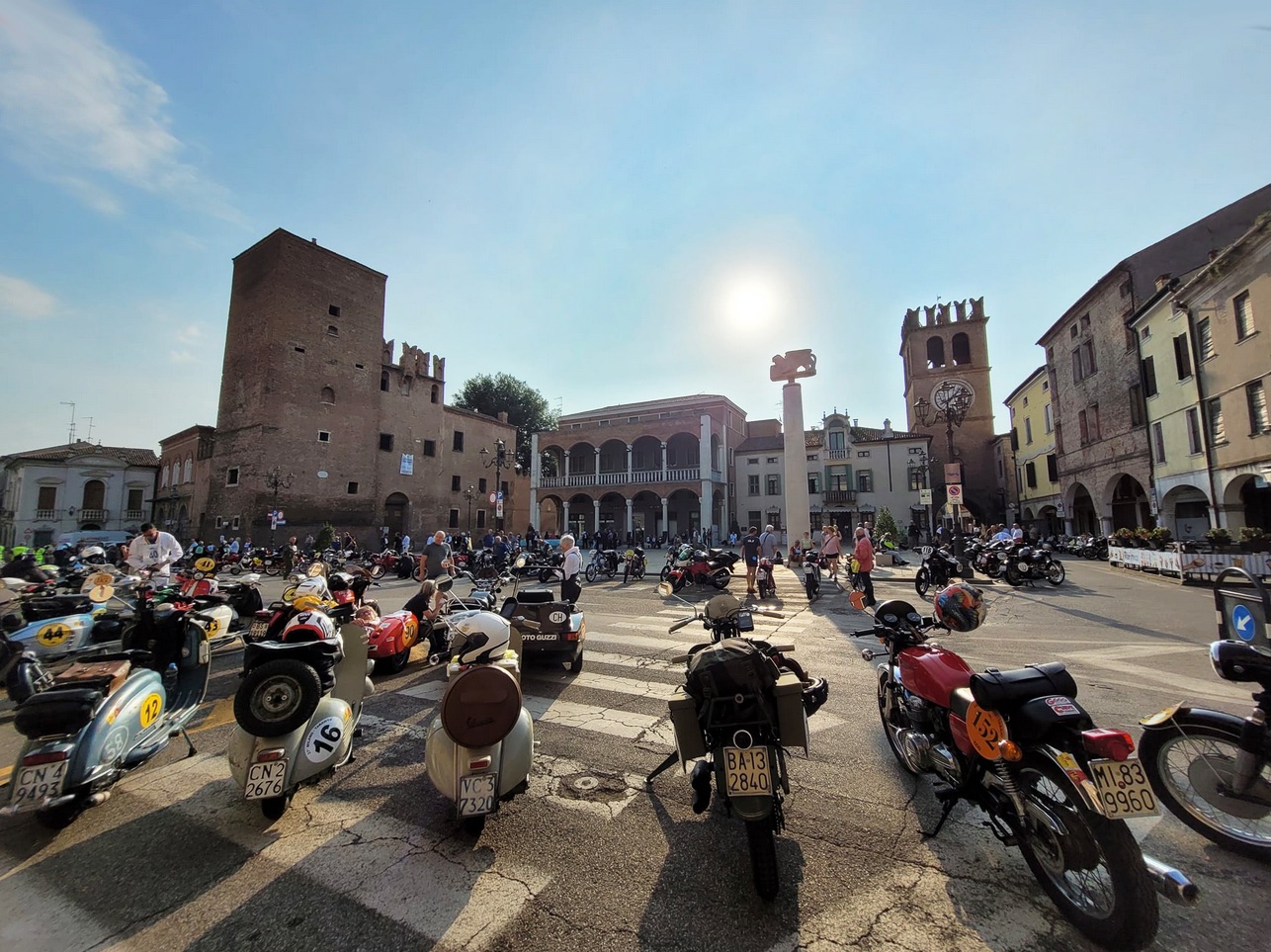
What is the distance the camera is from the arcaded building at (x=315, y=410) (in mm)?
29781

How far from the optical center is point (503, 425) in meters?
44.9

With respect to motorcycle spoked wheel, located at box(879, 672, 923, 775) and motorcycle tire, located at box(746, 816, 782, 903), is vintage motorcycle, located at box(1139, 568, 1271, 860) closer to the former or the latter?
motorcycle spoked wheel, located at box(879, 672, 923, 775)

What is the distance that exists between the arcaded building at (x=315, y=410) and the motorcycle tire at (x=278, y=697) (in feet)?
102

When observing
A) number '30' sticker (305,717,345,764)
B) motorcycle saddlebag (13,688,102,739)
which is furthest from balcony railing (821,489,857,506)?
motorcycle saddlebag (13,688,102,739)

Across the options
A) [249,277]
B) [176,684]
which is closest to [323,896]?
[176,684]

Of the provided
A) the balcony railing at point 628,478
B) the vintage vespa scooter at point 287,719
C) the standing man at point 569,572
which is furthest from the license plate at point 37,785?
the balcony railing at point 628,478

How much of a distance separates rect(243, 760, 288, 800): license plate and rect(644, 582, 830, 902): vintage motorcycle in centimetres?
225

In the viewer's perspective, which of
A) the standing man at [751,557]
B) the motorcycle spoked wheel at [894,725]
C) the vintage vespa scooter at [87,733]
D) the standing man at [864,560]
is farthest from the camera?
the standing man at [751,557]

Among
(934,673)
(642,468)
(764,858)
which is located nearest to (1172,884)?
(934,673)

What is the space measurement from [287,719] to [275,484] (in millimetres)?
31482

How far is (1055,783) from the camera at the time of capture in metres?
2.21

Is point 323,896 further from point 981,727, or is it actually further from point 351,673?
point 981,727

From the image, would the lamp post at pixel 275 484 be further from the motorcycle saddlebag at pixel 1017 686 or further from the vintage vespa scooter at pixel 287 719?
the motorcycle saddlebag at pixel 1017 686

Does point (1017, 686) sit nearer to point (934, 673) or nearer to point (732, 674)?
point (934, 673)
